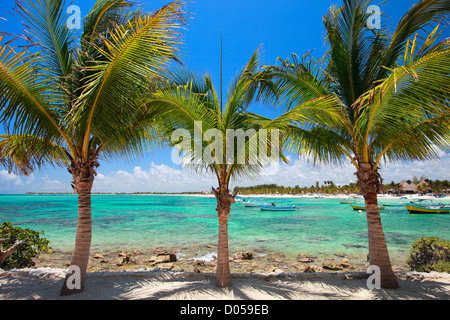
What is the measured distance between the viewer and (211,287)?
5.17 metres

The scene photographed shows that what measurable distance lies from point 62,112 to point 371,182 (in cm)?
671

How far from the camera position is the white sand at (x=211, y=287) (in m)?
4.62

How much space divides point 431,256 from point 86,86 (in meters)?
10.3

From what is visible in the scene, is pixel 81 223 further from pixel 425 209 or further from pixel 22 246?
pixel 425 209

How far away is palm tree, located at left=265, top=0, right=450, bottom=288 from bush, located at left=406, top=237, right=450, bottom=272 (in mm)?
3050

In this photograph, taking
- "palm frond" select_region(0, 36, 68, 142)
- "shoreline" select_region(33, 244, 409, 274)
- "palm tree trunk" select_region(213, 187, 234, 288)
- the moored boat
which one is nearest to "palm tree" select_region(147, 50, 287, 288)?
"palm tree trunk" select_region(213, 187, 234, 288)

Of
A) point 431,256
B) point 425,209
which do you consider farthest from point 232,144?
point 425,209

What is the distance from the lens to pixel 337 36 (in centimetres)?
573

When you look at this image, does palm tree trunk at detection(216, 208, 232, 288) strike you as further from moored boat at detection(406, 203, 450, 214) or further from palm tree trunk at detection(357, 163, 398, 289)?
moored boat at detection(406, 203, 450, 214)

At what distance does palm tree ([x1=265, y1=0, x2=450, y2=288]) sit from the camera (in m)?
4.18

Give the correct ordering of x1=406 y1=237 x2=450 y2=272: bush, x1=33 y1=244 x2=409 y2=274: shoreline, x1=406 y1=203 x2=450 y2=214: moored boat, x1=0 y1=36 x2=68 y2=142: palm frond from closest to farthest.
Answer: x1=0 y1=36 x2=68 y2=142: palm frond, x1=406 y1=237 x2=450 y2=272: bush, x1=33 y1=244 x2=409 y2=274: shoreline, x1=406 y1=203 x2=450 y2=214: moored boat

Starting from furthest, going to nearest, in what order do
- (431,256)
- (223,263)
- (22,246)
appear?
(22,246), (431,256), (223,263)

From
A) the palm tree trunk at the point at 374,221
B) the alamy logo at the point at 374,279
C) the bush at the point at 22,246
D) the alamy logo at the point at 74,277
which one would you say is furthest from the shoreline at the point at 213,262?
the alamy logo at the point at 74,277
